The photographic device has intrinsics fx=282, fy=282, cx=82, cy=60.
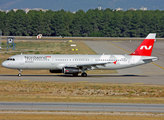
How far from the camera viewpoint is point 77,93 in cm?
3350

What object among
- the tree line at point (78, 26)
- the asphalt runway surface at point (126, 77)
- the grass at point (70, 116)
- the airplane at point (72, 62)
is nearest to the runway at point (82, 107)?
the grass at point (70, 116)

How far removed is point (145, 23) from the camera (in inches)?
7613

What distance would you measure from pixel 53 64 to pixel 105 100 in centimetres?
1854

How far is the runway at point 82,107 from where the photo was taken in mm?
25156

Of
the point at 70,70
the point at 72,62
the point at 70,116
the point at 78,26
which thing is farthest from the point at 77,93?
the point at 78,26

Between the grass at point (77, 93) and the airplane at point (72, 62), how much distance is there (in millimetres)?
7329

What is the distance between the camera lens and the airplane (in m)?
45.9

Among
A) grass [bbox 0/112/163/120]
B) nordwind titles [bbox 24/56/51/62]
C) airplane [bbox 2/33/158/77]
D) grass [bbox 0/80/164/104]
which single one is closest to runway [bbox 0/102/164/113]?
grass [bbox 0/112/163/120]

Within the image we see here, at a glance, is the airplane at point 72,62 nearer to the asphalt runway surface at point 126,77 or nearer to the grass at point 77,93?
the asphalt runway surface at point 126,77

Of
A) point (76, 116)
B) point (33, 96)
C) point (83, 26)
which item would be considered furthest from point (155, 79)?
point (83, 26)

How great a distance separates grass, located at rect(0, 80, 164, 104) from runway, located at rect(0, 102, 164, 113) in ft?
6.50

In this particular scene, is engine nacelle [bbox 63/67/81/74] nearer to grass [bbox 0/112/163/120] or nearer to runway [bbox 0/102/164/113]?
runway [bbox 0/102/164/113]

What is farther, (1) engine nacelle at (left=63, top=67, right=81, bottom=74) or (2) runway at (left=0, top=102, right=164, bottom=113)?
(1) engine nacelle at (left=63, top=67, right=81, bottom=74)

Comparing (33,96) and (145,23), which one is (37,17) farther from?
(33,96)
